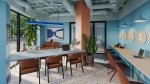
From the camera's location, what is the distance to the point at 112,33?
963cm

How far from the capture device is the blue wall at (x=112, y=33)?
955cm

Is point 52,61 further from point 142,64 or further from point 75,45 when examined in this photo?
point 142,64

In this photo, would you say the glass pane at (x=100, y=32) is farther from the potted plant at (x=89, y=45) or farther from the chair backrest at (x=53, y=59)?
the chair backrest at (x=53, y=59)

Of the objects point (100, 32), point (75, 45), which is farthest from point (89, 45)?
point (100, 32)

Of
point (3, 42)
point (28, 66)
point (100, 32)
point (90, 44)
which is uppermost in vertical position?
point (100, 32)

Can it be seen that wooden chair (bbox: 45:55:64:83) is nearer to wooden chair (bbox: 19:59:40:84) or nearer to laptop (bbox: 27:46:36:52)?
wooden chair (bbox: 19:59:40:84)

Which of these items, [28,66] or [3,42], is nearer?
[28,66]

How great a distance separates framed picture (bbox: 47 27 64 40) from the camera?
34.4 feet

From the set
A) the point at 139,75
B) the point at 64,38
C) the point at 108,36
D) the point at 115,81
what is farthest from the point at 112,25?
the point at 115,81

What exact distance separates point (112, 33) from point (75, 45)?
4574 millimetres

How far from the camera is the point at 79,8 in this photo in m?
6.27

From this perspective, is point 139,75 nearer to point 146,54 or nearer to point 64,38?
point 146,54

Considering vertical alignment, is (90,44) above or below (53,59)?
above

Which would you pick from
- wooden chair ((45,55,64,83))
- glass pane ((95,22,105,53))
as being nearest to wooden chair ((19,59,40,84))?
wooden chair ((45,55,64,83))
